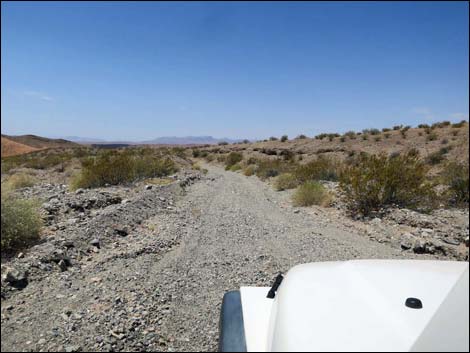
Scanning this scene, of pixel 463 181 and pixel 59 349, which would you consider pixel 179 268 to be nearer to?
pixel 59 349

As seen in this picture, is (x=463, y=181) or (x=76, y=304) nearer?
(x=76, y=304)

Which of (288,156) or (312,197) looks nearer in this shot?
(312,197)

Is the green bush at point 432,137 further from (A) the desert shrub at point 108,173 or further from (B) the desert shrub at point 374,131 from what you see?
(A) the desert shrub at point 108,173

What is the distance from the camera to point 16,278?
10.2 ft

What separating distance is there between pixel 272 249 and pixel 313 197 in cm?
557

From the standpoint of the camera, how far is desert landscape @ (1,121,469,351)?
2910mm

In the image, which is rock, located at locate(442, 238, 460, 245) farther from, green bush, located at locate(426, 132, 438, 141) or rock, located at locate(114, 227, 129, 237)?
green bush, located at locate(426, 132, 438, 141)

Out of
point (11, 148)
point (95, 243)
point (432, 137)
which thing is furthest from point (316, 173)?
point (432, 137)

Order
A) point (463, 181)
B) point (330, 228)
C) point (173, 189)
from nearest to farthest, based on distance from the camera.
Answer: point (330, 228)
point (463, 181)
point (173, 189)

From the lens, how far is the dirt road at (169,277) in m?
2.67

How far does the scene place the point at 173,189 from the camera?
13102mm

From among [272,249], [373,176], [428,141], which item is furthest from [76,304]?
[428,141]

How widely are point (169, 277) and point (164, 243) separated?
5.59ft

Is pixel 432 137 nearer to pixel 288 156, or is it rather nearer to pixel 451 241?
pixel 288 156
